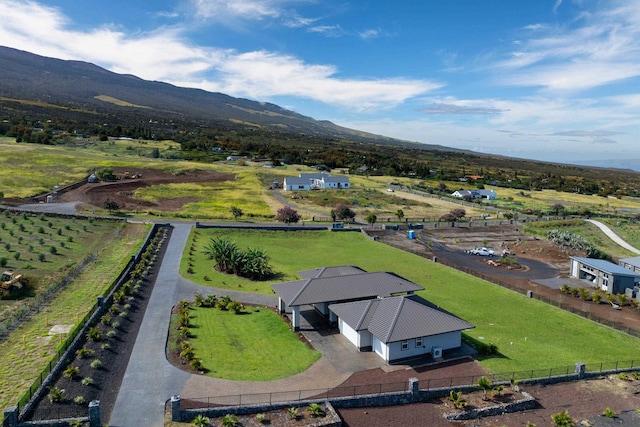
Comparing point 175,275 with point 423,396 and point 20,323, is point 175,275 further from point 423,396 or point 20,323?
point 423,396

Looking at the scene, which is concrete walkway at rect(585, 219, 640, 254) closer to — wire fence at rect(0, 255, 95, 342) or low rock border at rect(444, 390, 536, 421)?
low rock border at rect(444, 390, 536, 421)

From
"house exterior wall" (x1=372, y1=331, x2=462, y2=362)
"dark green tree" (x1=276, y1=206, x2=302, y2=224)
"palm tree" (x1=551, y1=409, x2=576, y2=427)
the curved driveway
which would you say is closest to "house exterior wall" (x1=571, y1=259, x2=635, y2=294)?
the curved driveway

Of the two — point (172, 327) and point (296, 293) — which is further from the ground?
point (296, 293)

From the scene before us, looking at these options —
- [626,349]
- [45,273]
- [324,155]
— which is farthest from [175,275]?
[324,155]

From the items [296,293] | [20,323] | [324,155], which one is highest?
[324,155]

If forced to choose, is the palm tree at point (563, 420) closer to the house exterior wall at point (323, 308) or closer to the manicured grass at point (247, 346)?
the manicured grass at point (247, 346)

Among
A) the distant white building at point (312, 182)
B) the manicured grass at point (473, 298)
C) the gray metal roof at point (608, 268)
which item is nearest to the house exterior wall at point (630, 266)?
the gray metal roof at point (608, 268)

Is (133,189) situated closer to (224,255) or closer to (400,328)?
(224,255)
